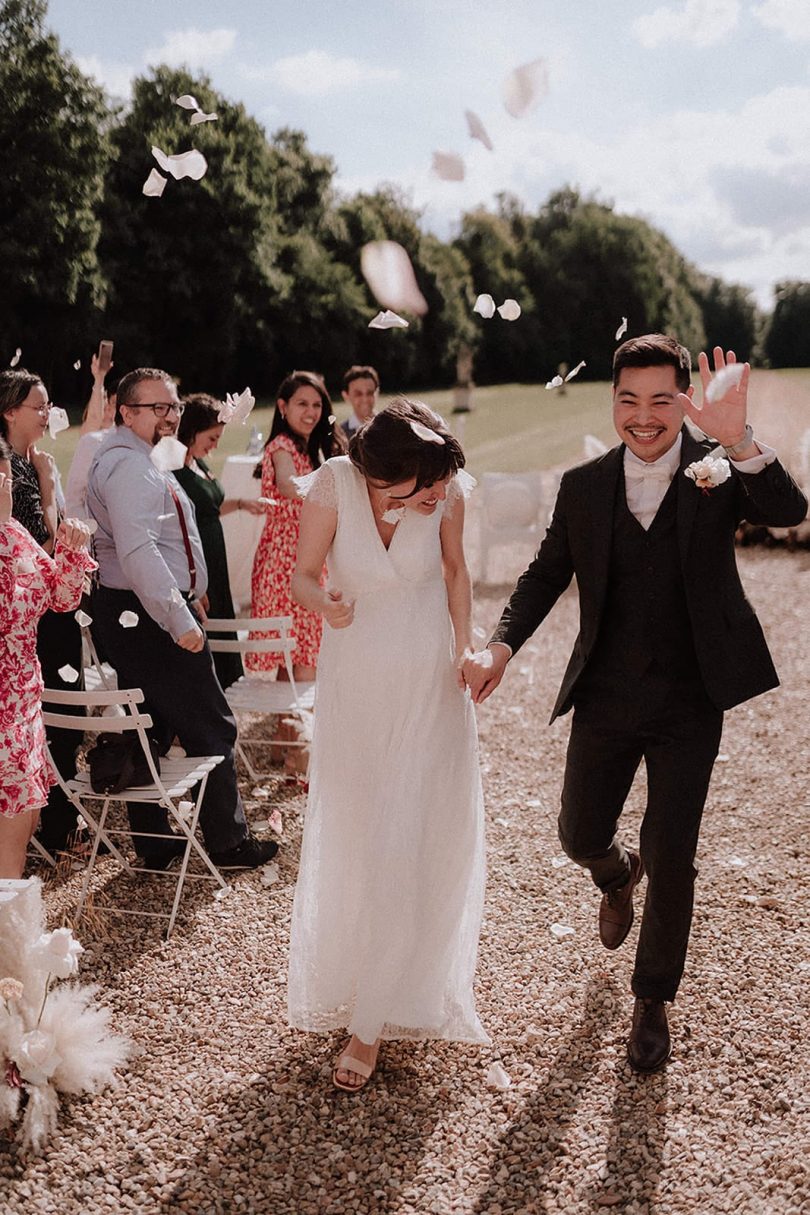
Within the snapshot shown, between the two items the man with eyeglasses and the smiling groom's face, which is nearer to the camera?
the smiling groom's face

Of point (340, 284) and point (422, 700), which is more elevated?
point (340, 284)

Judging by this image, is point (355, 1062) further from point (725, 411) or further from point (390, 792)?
point (725, 411)

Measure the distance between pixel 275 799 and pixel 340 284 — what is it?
30.0m

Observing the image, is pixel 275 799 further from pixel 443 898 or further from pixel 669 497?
pixel 669 497

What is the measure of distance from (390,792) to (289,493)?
3126 millimetres

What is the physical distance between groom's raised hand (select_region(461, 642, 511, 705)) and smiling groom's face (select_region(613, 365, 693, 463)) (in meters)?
0.76

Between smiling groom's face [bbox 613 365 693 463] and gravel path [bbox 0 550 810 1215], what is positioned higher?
smiling groom's face [bbox 613 365 693 463]

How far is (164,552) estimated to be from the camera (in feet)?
14.9

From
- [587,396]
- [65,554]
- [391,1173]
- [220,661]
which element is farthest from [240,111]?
[391,1173]

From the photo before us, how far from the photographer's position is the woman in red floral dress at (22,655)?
367 centimetres

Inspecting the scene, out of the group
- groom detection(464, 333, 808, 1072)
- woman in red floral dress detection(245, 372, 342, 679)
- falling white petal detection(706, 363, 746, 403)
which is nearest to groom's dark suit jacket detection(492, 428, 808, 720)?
groom detection(464, 333, 808, 1072)

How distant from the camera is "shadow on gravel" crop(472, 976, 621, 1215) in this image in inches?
105

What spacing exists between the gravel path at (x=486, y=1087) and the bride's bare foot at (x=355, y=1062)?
0.14ft

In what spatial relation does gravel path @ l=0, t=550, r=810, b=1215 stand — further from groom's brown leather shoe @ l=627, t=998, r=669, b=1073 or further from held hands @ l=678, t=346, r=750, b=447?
held hands @ l=678, t=346, r=750, b=447
